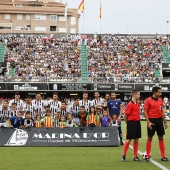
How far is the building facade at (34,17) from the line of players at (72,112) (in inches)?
2982

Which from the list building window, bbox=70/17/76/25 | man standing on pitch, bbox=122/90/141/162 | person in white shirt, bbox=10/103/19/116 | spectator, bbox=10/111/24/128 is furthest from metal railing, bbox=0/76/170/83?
building window, bbox=70/17/76/25

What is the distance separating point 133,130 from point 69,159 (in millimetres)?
1854

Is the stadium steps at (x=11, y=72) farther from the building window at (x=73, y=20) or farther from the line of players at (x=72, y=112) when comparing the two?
the building window at (x=73, y=20)

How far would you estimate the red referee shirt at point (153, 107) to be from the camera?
14250mm

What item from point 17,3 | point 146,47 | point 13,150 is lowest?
point 13,150

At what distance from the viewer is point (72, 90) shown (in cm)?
5300

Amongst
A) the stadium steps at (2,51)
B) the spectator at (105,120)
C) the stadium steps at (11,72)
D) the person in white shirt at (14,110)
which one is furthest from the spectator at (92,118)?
the stadium steps at (2,51)

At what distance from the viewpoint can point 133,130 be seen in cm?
1442

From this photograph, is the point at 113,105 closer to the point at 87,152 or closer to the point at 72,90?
the point at 87,152

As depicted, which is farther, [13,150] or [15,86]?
[15,86]

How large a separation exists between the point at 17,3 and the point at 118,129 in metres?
86.3

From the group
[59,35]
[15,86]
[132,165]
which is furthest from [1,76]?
[132,165]

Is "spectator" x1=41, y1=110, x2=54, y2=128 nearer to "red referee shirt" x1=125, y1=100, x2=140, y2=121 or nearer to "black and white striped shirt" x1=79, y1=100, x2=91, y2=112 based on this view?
"black and white striped shirt" x1=79, y1=100, x2=91, y2=112

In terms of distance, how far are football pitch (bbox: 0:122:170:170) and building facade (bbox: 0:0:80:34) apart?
260ft
